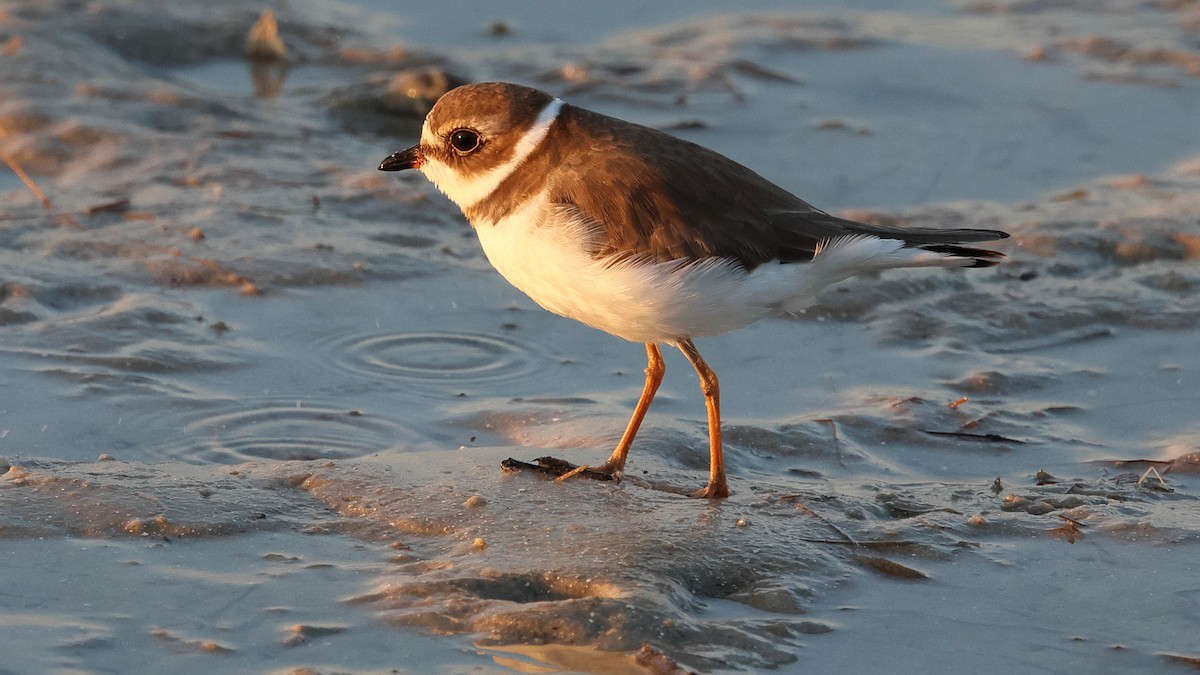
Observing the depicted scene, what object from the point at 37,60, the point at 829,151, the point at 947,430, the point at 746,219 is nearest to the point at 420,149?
the point at 746,219

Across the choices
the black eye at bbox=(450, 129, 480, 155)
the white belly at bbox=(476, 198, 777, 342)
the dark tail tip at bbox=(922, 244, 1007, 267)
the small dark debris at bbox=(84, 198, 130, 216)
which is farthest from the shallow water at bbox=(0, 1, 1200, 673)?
the black eye at bbox=(450, 129, 480, 155)

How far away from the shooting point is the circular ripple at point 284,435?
5.73 m

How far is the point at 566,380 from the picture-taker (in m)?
6.68

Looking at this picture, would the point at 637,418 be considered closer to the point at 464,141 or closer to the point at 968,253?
the point at 464,141

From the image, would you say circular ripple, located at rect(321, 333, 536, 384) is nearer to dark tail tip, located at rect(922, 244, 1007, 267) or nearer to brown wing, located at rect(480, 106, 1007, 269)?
brown wing, located at rect(480, 106, 1007, 269)

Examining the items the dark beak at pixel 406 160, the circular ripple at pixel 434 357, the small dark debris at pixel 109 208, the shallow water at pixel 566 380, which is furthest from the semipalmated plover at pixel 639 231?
the small dark debris at pixel 109 208

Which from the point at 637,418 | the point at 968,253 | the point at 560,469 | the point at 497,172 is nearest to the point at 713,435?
the point at 637,418

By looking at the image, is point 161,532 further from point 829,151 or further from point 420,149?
point 829,151

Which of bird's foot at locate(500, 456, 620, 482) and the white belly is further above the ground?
the white belly

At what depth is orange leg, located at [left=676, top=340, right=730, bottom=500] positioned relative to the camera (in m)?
5.36

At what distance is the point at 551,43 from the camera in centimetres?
1165

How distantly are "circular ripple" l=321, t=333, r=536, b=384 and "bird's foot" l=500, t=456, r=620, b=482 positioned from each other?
1188 mm

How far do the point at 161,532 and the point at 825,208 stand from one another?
4987 millimetres

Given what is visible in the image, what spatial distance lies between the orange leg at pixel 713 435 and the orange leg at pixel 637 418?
21 cm
